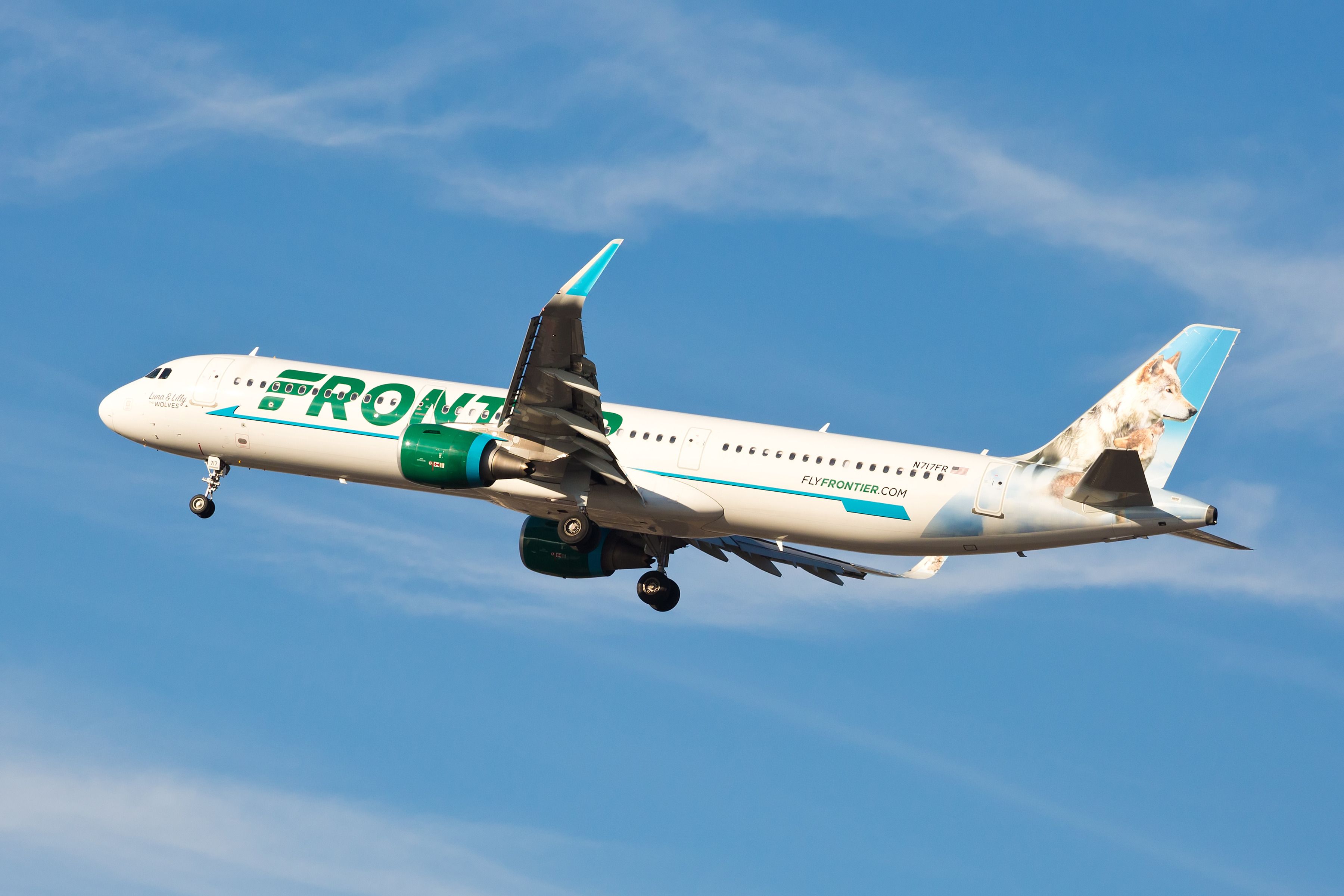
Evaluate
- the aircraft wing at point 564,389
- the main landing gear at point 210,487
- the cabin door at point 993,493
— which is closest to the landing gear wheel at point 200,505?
the main landing gear at point 210,487

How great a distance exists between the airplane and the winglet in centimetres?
4

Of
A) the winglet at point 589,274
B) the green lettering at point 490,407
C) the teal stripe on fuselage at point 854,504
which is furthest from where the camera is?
the green lettering at point 490,407

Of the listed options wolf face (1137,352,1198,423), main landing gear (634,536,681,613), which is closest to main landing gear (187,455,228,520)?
main landing gear (634,536,681,613)

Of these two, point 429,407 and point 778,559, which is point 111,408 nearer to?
point 429,407

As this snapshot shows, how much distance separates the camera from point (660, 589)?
158ft

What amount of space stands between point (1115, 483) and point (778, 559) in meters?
13.6

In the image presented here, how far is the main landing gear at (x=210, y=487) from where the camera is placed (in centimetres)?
4809

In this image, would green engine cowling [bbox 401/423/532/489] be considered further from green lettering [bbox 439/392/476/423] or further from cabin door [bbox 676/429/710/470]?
cabin door [bbox 676/429/710/470]

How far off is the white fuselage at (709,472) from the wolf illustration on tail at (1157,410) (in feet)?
3.08

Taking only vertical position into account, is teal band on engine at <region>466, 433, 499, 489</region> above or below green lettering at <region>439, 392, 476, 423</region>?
below

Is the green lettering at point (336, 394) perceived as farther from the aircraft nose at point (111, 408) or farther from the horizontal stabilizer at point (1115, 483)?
the horizontal stabilizer at point (1115, 483)

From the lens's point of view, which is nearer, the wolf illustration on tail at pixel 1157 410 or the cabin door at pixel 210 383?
the wolf illustration on tail at pixel 1157 410

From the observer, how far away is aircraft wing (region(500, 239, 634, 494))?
35.4 metres

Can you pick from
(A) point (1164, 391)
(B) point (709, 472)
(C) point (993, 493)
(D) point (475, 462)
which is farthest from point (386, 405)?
(A) point (1164, 391)
